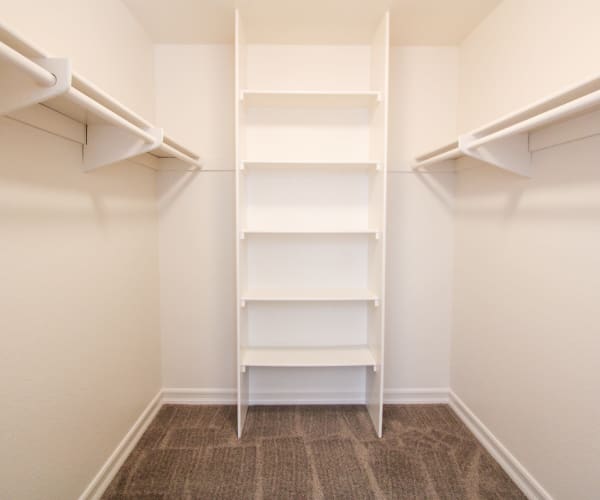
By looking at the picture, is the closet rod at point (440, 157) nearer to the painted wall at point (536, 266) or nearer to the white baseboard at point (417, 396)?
the painted wall at point (536, 266)

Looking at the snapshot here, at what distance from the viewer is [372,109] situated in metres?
2.20

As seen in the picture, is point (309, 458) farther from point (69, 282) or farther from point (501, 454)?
point (69, 282)

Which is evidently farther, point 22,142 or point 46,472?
point 46,472

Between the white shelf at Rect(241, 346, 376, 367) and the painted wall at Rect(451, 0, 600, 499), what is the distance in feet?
2.13

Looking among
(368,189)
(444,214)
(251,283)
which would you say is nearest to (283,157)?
(368,189)

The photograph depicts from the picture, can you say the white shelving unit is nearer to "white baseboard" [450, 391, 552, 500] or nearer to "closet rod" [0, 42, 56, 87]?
"white baseboard" [450, 391, 552, 500]

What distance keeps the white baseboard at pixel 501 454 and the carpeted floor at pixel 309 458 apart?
0.12 feet

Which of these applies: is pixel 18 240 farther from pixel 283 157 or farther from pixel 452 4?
pixel 452 4

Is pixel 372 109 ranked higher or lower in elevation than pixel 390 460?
higher

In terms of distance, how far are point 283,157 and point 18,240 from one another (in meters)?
1.49

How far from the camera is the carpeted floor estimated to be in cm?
163

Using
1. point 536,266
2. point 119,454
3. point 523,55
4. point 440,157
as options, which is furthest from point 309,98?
point 119,454

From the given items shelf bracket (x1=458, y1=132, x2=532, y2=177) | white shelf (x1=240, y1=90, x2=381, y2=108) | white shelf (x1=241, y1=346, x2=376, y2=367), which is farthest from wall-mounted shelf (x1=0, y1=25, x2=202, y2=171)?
shelf bracket (x1=458, y1=132, x2=532, y2=177)

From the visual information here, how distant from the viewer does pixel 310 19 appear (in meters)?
1.95
